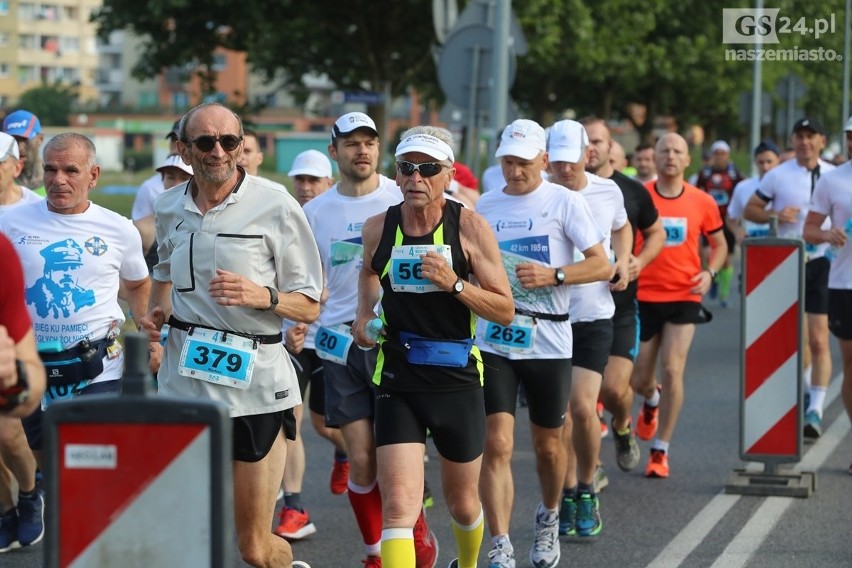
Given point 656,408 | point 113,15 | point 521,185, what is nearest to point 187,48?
point 113,15

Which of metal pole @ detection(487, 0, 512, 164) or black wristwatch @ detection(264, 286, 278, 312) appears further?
metal pole @ detection(487, 0, 512, 164)

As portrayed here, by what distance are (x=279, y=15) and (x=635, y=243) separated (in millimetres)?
19363

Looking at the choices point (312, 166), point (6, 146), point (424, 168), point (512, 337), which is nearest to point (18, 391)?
point (424, 168)

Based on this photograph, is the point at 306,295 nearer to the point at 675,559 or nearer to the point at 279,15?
the point at 675,559

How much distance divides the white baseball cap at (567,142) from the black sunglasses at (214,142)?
288 cm

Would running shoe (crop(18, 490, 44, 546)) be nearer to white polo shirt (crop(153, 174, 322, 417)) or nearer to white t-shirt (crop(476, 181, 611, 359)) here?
white polo shirt (crop(153, 174, 322, 417))

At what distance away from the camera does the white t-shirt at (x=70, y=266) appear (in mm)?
6961

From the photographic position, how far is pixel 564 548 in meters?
7.84

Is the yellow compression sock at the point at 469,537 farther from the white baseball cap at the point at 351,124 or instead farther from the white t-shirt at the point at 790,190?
the white t-shirt at the point at 790,190

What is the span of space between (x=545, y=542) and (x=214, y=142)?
2.73 meters

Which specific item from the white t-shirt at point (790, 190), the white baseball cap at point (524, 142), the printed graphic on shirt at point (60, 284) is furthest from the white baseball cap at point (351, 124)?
the white t-shirt at point (790, 190)

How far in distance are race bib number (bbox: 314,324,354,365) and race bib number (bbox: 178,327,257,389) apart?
1.83 m

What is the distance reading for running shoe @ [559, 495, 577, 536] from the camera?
8.13 metres

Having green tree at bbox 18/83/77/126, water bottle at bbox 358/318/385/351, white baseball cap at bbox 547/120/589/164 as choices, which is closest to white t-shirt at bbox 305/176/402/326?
white baseball cap at bbox 547/120/589/164
